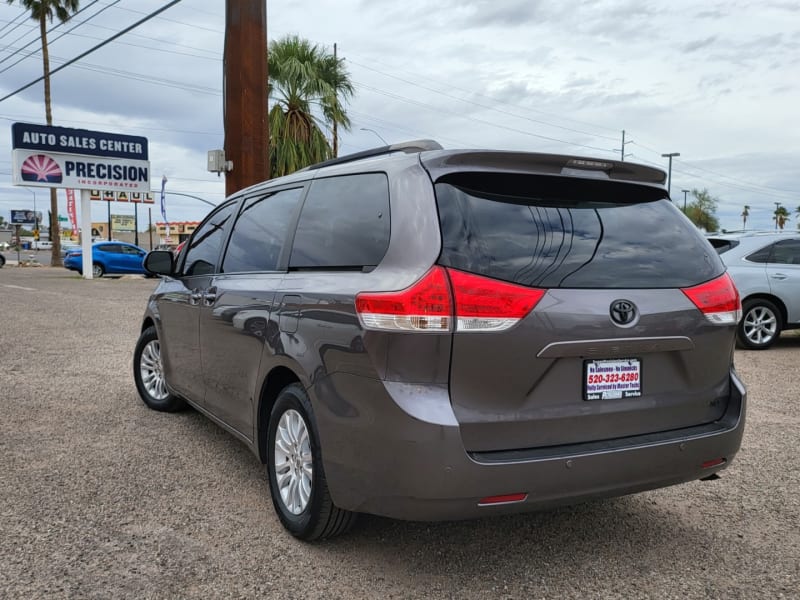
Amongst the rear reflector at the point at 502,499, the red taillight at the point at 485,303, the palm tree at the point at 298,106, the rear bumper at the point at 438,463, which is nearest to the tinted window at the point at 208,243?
the rear bumper at the point at 438,463

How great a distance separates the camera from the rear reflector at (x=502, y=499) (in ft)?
8.50

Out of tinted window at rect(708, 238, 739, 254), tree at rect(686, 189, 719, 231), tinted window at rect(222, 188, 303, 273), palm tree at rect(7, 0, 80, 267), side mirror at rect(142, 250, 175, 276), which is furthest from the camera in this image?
tree at rect(686, 189, 719, 231)

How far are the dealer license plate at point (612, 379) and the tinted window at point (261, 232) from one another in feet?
5.66

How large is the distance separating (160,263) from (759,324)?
7.83 m

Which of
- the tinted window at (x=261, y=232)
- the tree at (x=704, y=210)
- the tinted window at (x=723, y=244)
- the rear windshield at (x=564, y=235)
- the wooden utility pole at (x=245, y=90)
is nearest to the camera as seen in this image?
the rear windshield at (x=564, y=235)

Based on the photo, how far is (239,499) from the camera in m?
3.79

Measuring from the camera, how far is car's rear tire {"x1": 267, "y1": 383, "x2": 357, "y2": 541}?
3.02m

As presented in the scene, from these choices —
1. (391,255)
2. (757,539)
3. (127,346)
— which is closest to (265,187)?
(391,255)

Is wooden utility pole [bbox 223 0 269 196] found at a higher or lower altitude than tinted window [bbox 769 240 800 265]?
higher

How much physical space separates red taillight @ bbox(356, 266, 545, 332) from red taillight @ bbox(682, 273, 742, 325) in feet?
2.83

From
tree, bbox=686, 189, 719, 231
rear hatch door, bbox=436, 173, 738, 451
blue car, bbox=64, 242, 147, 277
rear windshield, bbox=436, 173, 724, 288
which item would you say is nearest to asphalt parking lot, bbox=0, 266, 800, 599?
rear hatch door, bbox=436, 173, 738, 451

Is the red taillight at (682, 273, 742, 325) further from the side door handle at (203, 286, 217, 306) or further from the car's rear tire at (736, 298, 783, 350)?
the car's rear tire at (736, 298, 783, 350)

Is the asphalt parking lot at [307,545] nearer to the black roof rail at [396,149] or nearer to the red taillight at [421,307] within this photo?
the red taillight at [421,307]

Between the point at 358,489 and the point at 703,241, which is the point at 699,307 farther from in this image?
the point at 358,489
